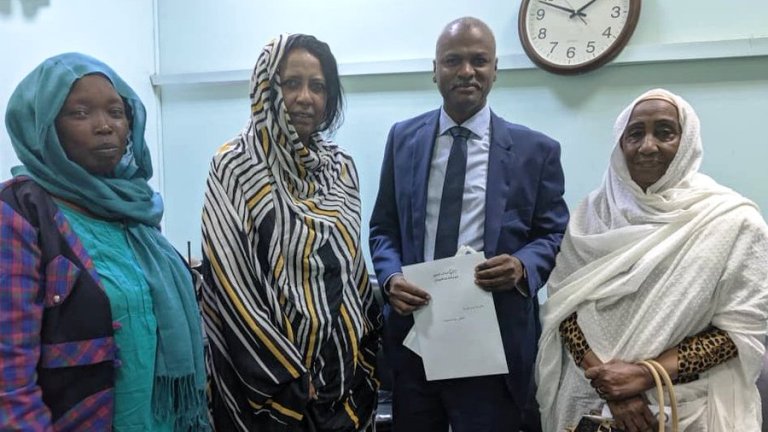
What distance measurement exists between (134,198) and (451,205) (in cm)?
78

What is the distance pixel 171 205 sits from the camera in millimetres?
2961

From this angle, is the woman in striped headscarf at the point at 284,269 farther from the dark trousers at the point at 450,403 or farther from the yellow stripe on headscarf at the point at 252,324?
the dark trousers at the point at 450,403

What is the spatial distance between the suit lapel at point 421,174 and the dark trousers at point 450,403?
326mm

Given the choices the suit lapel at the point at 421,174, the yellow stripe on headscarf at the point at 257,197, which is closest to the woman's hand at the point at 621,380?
the suit lapel at the point at 421,174

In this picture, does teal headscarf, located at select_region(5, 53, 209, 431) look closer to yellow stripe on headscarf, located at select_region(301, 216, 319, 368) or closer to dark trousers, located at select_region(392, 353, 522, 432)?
yellow stripe on headscarf, located at select_region(301, 216, 319, 368)

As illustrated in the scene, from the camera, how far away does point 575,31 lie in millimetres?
2236

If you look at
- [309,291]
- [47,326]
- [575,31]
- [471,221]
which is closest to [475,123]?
[471,221]

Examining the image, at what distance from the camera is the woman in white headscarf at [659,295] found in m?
1.29

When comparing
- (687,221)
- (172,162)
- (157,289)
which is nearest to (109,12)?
(172,162)

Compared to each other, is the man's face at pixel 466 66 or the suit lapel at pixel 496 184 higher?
the man's face at pixel 466 66

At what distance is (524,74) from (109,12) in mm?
1900

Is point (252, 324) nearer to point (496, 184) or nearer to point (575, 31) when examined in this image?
point (496, 184)

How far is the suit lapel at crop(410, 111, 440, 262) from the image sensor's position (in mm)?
1535

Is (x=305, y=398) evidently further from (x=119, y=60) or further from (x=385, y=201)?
(x=119, y=60)
